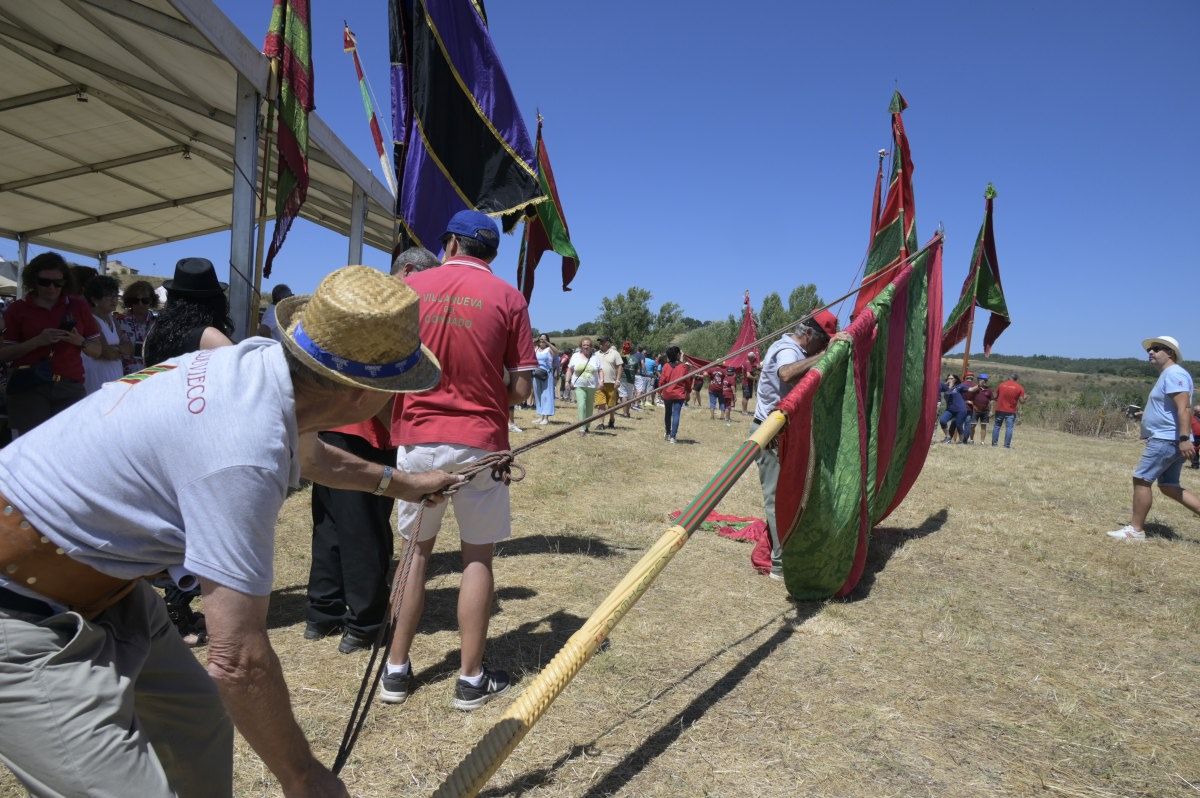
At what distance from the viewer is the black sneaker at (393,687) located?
2.84 meters

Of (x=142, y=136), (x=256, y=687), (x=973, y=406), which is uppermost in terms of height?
(x=142, y=136)

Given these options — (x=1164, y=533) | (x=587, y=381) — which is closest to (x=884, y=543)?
(x=1164, y=533)

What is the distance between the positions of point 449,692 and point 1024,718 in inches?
94.7

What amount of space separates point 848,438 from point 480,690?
2.40 metres

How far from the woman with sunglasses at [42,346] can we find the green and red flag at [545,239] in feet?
10.9

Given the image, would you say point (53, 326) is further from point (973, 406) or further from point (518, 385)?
point (973, 406)

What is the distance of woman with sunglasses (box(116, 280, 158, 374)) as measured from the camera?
17.5 feet

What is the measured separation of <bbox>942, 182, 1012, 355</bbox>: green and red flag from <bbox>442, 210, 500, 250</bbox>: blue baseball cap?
6.03 meters

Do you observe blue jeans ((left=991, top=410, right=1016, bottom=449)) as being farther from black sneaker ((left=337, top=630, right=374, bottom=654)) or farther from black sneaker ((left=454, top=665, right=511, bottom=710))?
black sneaker ((left=337, top=630, right=374, bottom=654))

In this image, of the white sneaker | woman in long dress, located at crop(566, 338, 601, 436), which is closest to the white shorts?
the white sneaker

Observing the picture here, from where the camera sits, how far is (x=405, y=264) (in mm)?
3400

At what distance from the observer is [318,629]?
3.44 m

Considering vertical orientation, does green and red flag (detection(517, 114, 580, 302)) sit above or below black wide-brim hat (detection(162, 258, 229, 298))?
above

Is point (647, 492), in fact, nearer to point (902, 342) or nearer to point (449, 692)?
point (902, 342)
